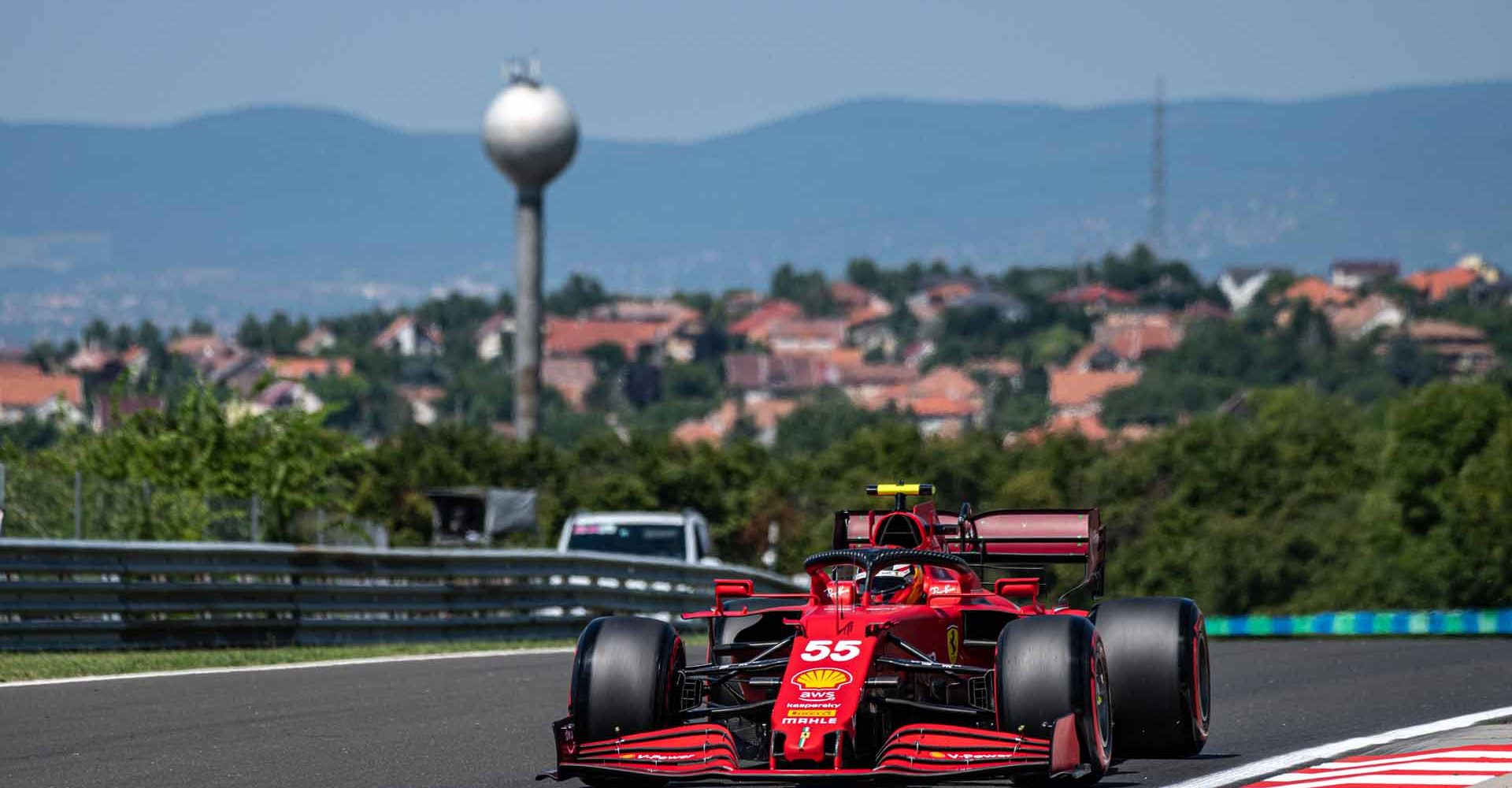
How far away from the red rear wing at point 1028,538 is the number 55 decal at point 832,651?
238 centimetres

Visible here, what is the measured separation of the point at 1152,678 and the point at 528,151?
84.3 m

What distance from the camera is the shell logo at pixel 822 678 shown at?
9.23 meters

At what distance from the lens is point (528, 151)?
93688 mm

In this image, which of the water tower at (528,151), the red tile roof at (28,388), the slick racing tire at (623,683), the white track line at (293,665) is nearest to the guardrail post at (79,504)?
the white track line at (293,665)

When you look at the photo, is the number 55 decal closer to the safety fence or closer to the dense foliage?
the safety fence

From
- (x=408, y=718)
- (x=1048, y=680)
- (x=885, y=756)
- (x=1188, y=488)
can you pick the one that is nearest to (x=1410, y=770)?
(x=1048, y=680)

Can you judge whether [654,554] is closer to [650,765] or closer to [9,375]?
[650,765]

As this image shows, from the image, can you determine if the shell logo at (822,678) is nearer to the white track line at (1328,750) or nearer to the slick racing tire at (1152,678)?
the white track line at (1328,750)

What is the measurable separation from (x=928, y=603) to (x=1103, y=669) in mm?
834

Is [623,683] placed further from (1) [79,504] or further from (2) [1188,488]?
(2) [1188,488]

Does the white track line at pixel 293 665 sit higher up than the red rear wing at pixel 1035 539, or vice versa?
the red rear wing at pixel 1035 539

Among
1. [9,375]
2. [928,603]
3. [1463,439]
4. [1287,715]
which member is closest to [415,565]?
[1287,715]

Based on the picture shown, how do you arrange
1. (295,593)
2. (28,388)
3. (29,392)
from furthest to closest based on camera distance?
(28,388) < (29,392) < (295,593)

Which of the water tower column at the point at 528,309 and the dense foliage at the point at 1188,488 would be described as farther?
the water tower column at the point at 528,309
